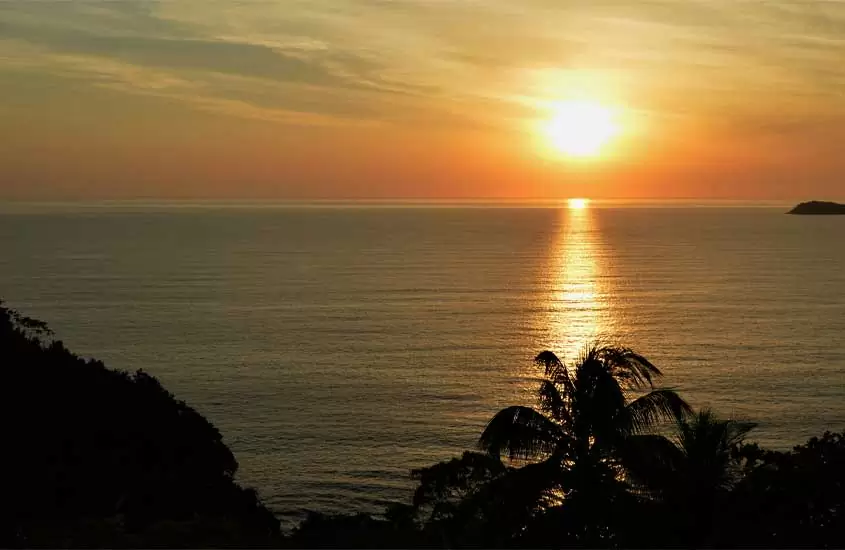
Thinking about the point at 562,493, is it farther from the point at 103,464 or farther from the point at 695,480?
the point at 103,464

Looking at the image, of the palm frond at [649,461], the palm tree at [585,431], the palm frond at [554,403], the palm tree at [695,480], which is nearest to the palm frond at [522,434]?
the palm tree at [585,431]

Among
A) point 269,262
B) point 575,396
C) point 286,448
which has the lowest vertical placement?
point 286,448

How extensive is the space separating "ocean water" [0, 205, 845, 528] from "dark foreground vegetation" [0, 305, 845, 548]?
16.3 meters

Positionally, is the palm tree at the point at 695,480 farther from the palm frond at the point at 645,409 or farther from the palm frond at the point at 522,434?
the palm frond at the point at 522,434

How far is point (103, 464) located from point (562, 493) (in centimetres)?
1620

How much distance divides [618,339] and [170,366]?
→ 41771mm

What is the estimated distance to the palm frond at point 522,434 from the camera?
1956 centimetres

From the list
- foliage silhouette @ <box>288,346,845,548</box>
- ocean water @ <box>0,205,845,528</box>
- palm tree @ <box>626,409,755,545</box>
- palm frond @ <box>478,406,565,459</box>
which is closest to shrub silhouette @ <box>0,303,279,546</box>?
palm frond @ <box>478,406,565,459</box>

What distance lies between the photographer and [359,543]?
2388 cm

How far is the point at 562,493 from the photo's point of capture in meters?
22.6

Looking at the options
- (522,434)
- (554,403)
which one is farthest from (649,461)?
(522,434)

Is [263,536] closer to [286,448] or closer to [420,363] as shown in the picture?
[286,448]

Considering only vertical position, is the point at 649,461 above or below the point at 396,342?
below

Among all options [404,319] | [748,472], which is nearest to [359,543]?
[748,472]
